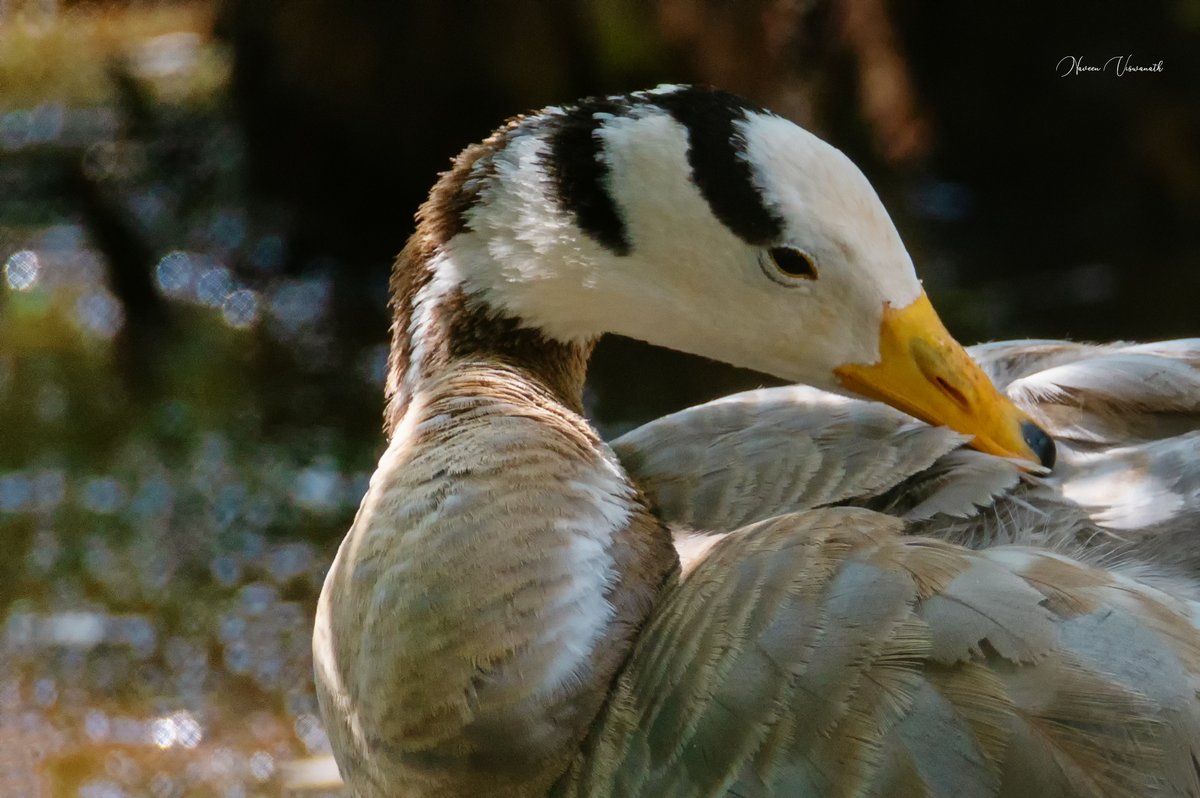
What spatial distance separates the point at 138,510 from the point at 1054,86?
20.5 feet

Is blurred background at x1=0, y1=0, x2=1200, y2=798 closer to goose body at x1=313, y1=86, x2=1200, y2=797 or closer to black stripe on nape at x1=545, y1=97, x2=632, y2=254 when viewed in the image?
goose body at x1=313, y1=86, x2=1200, y2=797

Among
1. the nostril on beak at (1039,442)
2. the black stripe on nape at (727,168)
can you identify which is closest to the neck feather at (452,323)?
the black stripe on nape at (727,168)

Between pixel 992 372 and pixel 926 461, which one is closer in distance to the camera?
pixel 926 461

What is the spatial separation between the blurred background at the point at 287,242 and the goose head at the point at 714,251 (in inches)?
79.8

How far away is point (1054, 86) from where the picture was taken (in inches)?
355

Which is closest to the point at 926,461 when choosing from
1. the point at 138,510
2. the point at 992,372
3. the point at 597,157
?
the point at 992,372

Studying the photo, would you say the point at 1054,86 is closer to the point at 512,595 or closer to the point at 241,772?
the point at 241,772

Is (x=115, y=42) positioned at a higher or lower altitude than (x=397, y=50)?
lower

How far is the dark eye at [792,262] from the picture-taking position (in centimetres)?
268

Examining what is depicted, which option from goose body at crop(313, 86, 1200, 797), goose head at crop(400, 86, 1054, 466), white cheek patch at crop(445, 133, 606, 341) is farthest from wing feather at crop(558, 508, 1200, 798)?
white cheek patch at crop(445, 133, 606, 341)

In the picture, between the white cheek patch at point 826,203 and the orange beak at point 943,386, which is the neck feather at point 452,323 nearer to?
the white cheek patch at point 826,203

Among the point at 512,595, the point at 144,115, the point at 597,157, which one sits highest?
the point at 597,157
